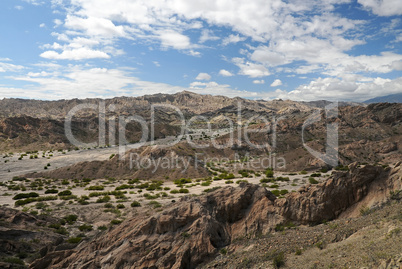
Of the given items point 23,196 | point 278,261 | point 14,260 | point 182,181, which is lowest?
point 182,181

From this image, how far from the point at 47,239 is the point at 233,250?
13426 millimetres

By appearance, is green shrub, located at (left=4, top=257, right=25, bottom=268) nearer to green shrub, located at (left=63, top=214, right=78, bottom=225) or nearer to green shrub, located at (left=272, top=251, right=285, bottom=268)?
green shrub, located at (left=63, top=214, right=78, bottom=225)

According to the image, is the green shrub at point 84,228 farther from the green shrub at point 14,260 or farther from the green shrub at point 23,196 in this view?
the green shrub at point 23,196

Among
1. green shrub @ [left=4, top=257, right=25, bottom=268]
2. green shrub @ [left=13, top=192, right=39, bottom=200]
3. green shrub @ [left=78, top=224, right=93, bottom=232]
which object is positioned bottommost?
green shrub @ [left=13, top=192, right=39, bottom=200]

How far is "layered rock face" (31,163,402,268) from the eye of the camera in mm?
10938

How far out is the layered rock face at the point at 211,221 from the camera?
10.9 m

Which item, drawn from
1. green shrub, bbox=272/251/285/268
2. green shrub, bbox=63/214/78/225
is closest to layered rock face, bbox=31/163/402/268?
green shrub, bbox=272/251/285/268

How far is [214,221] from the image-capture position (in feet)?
40.7

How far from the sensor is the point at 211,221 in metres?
12.2

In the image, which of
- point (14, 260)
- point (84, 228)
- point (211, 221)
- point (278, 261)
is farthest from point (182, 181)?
point (278, 261)

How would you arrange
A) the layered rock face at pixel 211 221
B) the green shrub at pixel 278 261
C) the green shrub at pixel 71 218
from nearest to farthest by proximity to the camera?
the green shrub at pixel 278 261 < the layered rock face at pixel 211 221 < the green shrub at pixel 71 218

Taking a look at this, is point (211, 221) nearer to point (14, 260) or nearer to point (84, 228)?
point (14, 260)

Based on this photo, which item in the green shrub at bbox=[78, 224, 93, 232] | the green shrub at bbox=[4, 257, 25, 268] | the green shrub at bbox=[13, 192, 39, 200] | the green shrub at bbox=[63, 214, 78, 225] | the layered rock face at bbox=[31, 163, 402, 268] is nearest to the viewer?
the layered rock face at bbox=[31, 163, 402, 268]

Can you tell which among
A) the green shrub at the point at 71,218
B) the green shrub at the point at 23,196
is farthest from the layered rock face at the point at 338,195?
the green shrub at the point at 23,196
